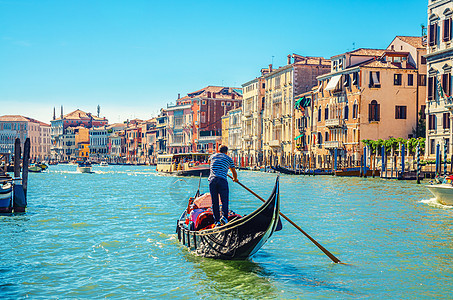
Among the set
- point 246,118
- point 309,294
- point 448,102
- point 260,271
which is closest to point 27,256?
point 260,271

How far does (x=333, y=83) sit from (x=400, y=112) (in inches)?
204

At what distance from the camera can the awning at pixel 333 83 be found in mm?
38544

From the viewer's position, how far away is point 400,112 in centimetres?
3566

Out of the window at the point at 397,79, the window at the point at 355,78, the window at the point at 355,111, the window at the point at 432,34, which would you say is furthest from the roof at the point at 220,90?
the window at the point at 432,34

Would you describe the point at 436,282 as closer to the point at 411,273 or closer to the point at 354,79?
the point at 411,273

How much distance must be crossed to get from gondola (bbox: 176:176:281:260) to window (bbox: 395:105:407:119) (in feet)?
97.4

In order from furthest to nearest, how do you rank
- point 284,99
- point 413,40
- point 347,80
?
point 284,99 → point 347,80 → point 413,40

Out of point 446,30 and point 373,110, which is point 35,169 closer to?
point 373,110

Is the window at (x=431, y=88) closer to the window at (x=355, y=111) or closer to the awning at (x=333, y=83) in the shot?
the window at (x=355, y=111)

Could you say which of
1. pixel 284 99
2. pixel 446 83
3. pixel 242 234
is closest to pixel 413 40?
pixel 446 83

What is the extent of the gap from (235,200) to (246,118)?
129 feet

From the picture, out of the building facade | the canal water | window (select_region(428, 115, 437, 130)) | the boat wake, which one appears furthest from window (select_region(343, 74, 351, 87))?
the canal water

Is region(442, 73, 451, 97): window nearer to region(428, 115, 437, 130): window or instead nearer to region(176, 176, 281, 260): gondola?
region(428, 115, 437, 130): window

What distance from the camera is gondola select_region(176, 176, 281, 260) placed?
6590 mm
